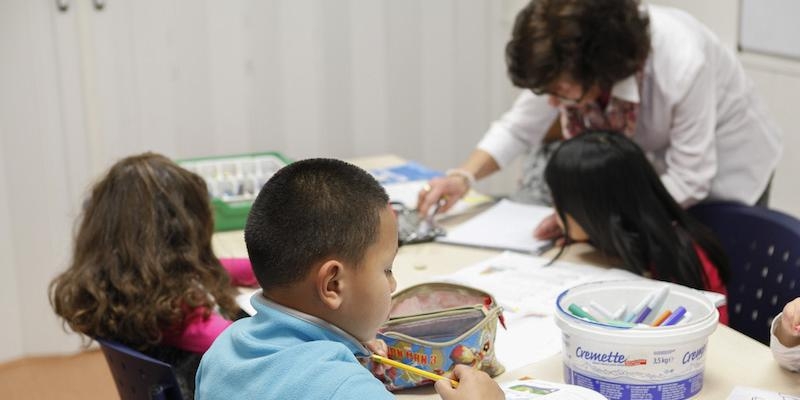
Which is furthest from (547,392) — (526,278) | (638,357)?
(526,278)

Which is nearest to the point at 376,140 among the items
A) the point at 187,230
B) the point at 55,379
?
the point at 55,379

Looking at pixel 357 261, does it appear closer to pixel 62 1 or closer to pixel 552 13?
pixel 552 13

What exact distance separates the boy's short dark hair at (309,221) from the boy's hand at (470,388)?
20 centimetres

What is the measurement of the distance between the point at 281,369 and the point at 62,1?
2403mm

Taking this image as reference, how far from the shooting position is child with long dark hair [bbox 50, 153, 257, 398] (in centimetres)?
163

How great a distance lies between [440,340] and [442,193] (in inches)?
39.4

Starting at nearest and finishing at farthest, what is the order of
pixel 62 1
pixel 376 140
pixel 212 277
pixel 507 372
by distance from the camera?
pixel 507 372 < pixel 212 277 < pixel 62 1 < pixel 376 140

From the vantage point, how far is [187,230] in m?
1.76

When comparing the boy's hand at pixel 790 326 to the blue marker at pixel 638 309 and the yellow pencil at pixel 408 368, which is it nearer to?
the blue marker at pixel 638 309

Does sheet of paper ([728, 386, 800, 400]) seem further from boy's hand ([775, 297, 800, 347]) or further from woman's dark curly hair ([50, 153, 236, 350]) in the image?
woman's dark curly hair ([50, 153, 236, 350])

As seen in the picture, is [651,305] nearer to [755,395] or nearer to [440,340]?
[755,395]

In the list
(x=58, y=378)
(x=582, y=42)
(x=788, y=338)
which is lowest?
(x=58, y=378)

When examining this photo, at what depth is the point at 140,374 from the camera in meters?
1.51

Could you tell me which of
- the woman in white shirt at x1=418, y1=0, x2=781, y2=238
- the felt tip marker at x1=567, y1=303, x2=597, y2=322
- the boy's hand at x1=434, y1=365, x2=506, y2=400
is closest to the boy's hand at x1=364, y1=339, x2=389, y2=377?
the boy's hand at x1=434, y1=365, x2=506, y2=400
